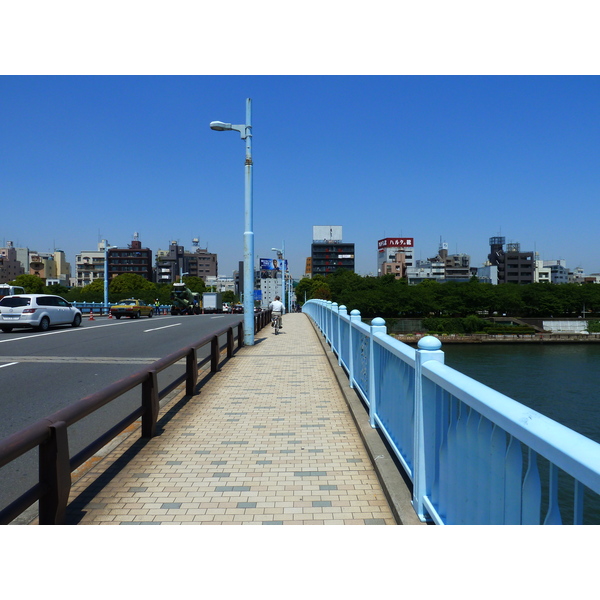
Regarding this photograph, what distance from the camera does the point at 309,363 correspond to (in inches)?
482

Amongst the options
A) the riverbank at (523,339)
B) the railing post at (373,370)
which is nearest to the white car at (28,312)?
the railing post at (373,370)

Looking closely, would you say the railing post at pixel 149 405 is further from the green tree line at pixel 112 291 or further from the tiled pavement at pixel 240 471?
the green tree line at pixel 112 291

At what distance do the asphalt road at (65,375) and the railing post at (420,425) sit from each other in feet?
10.9

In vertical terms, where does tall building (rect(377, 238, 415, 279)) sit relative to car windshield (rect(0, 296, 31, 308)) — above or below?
above

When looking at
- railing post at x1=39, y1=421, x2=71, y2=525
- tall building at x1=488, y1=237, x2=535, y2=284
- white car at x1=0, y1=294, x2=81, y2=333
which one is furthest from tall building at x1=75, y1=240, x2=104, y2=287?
railing post at x1=39, y1=421, x2=71, y2=525

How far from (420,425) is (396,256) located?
172m

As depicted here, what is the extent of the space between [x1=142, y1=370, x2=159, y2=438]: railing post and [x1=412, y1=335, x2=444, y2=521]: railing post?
330cm

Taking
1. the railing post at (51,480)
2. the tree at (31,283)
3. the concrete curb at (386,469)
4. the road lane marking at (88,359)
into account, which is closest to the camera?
the railing post at (51,480)

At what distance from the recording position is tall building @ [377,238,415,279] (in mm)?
168125

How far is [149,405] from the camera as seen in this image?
19.4 feet

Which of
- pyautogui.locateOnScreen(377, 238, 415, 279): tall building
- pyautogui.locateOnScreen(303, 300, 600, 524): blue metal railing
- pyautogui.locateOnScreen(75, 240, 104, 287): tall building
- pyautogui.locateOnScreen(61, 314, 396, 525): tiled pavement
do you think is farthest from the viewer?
pyautogui.locateOnScreen(377, 238, 415, 279): tall building

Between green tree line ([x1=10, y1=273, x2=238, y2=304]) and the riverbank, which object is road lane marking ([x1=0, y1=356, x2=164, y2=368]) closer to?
the riverbank

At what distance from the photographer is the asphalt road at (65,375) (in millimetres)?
6163

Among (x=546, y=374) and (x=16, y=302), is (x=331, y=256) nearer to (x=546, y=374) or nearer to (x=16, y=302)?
(x=546, y=374)
